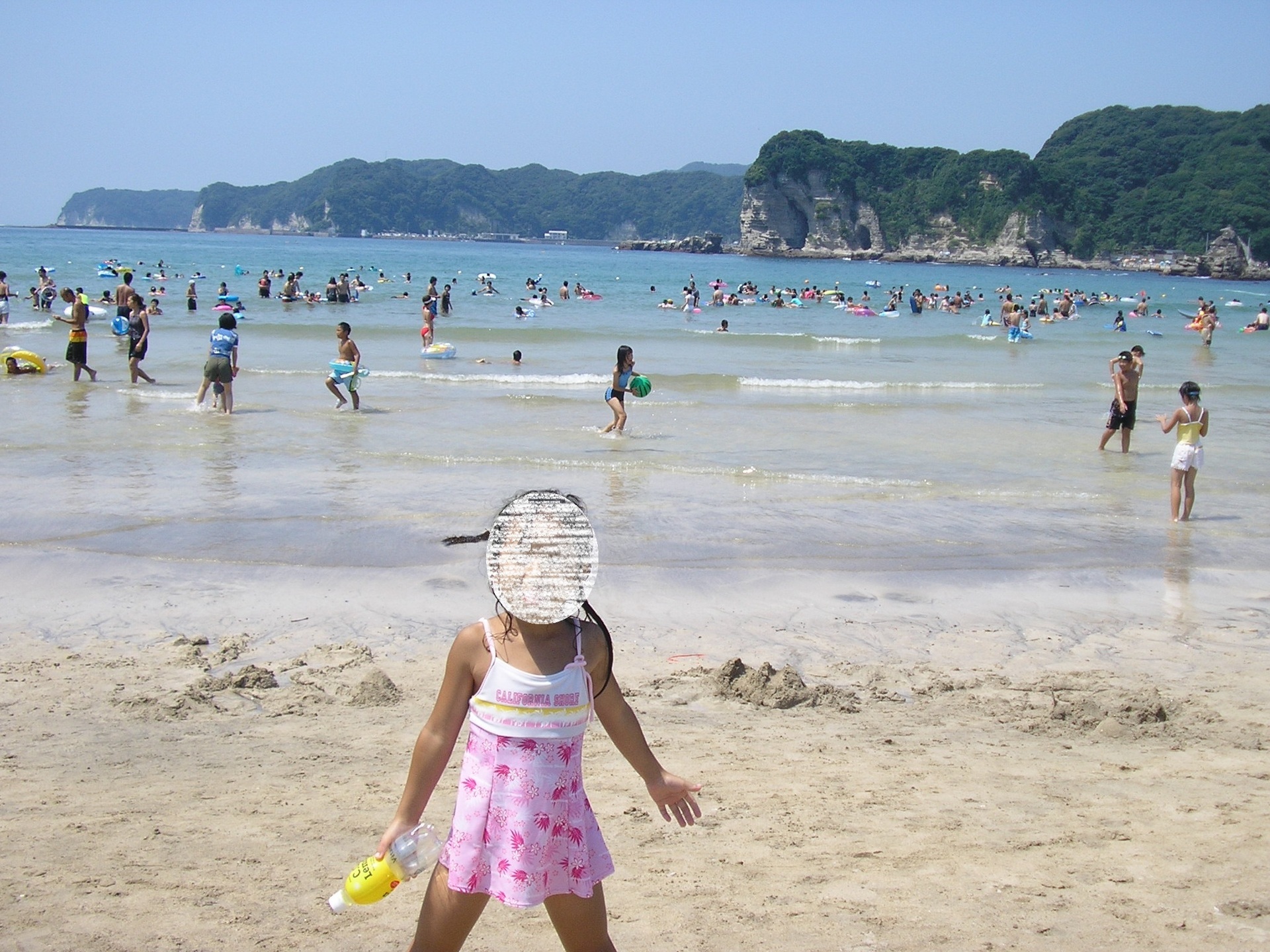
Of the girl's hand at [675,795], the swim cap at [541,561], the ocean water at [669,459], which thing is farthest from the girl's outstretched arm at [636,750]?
the ocean water at [669,459]

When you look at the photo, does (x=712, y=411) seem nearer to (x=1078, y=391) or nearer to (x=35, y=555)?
(x=1078, y=391)

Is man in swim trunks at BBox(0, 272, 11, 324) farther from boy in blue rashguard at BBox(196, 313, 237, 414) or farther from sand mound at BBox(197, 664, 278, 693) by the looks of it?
sand mound at BBox(197, 664, 278, 693)

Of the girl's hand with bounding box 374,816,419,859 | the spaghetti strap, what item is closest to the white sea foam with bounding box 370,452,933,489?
the spaghetti strap

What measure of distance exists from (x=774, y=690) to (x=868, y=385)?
692 inches

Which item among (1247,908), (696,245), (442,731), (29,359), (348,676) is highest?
(696,245)

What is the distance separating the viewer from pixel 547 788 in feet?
8.42

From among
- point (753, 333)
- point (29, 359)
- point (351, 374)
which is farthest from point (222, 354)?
point (753, 333)

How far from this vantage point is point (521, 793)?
255 cm

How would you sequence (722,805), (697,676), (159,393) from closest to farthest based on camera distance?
(722,805) < (697,676) < (159,393)

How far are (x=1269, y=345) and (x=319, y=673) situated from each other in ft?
129

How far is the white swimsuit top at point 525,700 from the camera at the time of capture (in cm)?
254

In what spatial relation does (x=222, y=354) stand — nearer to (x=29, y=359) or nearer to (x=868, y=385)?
(x=29, y=359)

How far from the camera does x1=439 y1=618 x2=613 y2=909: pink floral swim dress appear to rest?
2.53 meters

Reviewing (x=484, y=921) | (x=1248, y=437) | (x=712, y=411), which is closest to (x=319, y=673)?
(x=484, y=921)
